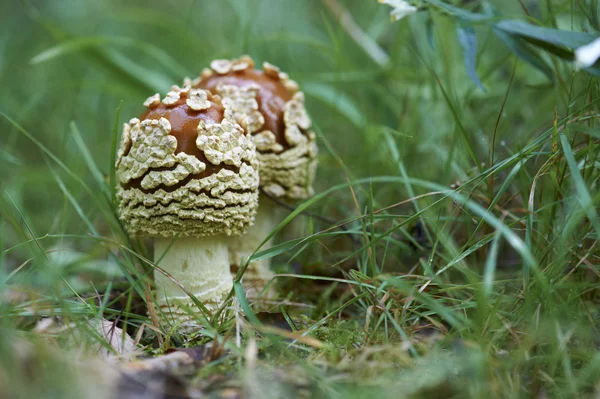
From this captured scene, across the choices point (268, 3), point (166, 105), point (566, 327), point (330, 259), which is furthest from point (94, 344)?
point (268, 3)

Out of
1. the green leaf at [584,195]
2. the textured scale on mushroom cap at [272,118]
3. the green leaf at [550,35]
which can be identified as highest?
the green leaf at [550,35]

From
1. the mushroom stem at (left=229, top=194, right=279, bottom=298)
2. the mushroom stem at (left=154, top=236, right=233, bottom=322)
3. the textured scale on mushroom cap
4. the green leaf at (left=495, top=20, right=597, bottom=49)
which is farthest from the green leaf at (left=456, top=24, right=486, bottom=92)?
the mushroom stem at (left=154, top=236, right=233, bottom=322)

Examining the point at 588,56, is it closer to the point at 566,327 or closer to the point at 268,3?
the point at 566,327

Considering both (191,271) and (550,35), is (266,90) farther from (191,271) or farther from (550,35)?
(550,35)

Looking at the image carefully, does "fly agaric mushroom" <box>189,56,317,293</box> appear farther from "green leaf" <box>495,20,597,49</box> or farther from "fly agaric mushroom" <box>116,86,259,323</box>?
"green leaf" <box>495,20,597,49</box>

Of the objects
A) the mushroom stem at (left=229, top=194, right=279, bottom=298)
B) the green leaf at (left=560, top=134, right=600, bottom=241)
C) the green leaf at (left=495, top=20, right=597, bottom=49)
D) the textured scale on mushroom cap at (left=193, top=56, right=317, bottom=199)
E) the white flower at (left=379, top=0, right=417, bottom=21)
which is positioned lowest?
the mushroom stem at (left=229, top=194, right=279, bottom=298)

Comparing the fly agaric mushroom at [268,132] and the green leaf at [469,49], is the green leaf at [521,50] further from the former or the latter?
the fly agaric mushroom at [268,132]

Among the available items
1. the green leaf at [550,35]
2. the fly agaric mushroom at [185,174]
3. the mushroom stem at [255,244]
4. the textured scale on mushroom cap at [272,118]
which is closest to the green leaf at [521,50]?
the green leaf at [550,35]

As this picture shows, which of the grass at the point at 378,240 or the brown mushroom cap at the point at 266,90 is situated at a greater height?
the brown mushroom cap at the point at 266,90

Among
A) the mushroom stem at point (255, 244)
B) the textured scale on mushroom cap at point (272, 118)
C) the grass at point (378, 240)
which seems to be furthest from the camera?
the mushroom stem at point (255, 244)
